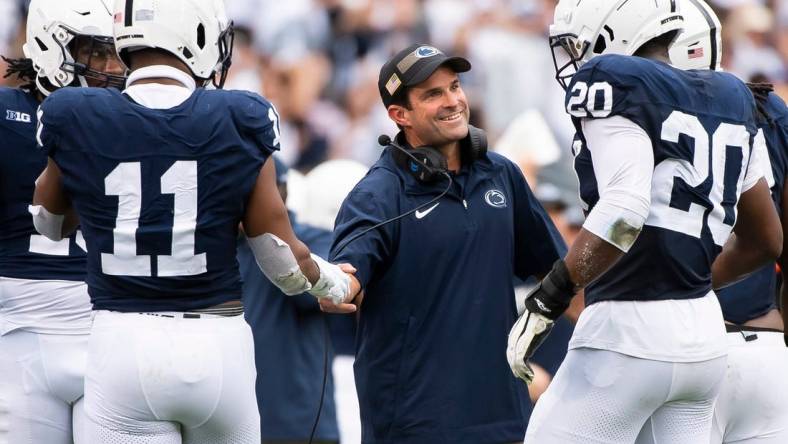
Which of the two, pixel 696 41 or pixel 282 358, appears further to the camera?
pixel 282 358

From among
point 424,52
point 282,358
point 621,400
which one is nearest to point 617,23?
point 424,52

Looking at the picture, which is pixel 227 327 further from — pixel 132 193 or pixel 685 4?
pixel 685 4

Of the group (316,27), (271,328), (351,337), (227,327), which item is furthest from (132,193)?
(316,27)

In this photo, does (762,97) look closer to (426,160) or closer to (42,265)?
(426,160)

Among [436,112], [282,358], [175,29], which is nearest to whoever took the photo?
[175,29]

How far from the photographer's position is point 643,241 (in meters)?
3.75

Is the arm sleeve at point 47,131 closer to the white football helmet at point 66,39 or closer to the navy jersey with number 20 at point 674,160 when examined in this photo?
the white football helmet at point 66,39

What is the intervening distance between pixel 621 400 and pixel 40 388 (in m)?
1.98

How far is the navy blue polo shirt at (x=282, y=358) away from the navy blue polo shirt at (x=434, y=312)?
168cm

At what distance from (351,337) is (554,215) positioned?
3.80 ft

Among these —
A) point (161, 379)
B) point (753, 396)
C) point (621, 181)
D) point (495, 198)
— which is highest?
point (621, 181)

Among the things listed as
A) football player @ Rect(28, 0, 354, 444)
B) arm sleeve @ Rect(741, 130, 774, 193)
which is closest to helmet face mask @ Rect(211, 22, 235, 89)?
football player @ Rect(28, 0, 354, 444)

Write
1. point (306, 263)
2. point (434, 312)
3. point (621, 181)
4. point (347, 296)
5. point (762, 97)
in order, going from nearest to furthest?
point (621, 181), point (306, 263), point (347, 296), point (434, 312), point (762, 97)

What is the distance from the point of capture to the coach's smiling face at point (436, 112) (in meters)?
4.46
